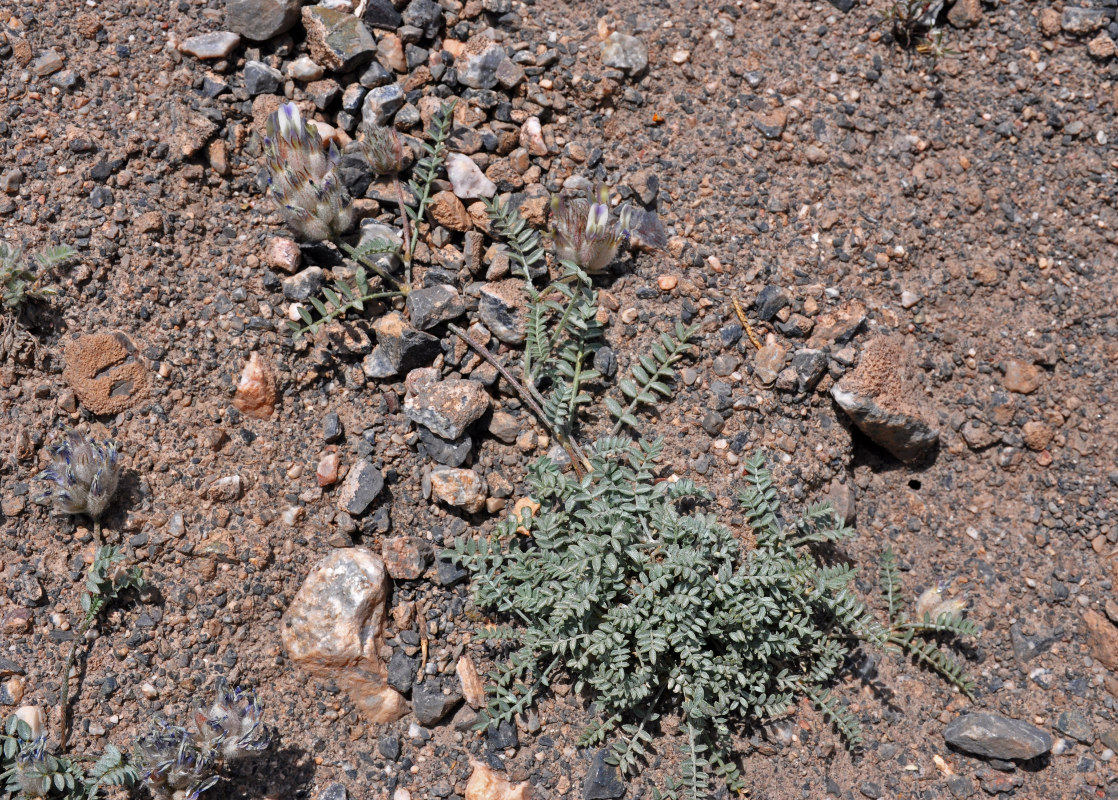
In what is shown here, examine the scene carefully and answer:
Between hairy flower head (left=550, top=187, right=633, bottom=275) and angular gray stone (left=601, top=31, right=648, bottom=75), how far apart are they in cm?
65

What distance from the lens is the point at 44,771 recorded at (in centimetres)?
266

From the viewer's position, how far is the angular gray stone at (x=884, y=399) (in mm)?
3301

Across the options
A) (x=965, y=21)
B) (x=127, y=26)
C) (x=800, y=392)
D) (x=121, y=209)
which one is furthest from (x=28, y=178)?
(x=965, y=21)

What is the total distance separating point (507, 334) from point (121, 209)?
1508 mm

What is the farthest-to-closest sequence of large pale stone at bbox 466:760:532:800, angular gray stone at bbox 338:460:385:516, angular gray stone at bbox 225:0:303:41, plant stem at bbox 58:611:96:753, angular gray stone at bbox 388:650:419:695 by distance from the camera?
angular gray stone at bbox 225:0:303:41 < angular gray stone at bbox 338:460:385:516 < angular gray stone at bbox 388:650:419:695 < large pale stone at bbox 466:760:532:800 < plant stem at bbox 58:611:96:753

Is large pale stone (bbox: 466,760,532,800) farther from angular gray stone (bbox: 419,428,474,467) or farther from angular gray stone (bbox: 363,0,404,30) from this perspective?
angular gray stone (bbox: 363,0,404,30)

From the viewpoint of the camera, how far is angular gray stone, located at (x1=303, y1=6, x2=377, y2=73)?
11.3 feet

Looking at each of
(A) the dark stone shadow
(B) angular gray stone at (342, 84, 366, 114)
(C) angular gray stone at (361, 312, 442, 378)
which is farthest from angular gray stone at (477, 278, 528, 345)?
(A) the dark stone shadow

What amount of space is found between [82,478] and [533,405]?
155cm

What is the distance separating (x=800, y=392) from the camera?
3.36m

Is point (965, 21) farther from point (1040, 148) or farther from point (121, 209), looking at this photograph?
point (121, 209)

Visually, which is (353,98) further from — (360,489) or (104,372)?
(360,489)

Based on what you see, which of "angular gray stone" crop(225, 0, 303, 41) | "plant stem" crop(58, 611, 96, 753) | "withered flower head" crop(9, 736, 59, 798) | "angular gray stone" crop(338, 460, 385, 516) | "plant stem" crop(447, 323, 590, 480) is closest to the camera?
"withered flower head" crop(9, 736, 59, 798)

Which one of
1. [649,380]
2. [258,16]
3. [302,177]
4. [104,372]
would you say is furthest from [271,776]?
[258,16]
